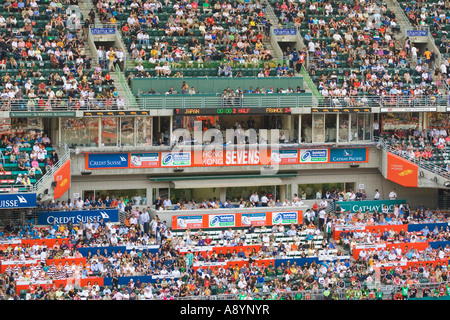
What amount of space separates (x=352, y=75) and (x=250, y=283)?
607 inches

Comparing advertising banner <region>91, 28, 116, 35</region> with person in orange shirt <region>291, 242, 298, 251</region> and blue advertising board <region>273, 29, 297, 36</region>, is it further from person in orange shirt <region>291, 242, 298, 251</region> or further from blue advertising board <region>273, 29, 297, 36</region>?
person in orange shirt <region>291, 242, 298, 251</region>

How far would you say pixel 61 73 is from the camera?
120 ft

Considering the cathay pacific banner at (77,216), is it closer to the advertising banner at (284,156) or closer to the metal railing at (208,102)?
the metal railing at (208,102)

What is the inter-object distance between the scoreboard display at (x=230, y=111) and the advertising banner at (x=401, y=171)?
20.5 ft

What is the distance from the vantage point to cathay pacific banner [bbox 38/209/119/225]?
33938 millimetres

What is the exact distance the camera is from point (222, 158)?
125 feet

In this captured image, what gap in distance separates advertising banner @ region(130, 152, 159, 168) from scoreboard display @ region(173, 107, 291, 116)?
241 cm

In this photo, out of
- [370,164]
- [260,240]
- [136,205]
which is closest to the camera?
[260,240]

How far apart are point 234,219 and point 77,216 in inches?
301

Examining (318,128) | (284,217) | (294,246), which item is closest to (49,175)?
(294,246)

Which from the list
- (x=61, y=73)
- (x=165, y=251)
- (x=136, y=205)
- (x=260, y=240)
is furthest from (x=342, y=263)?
(x=61, y=73)

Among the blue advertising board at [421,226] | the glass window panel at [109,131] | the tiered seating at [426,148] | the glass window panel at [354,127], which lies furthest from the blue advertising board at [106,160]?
the blue advertising board at [421,226]

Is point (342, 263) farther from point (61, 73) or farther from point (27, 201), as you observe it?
point (61, 73)

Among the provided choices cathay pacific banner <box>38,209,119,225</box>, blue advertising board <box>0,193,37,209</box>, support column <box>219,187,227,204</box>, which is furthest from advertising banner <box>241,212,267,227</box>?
blue advertising board <box>0,193,37,209</box>
